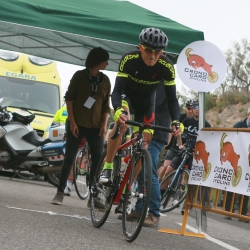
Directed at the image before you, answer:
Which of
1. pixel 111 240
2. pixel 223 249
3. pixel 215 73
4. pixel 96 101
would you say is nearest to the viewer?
pixel 111 240

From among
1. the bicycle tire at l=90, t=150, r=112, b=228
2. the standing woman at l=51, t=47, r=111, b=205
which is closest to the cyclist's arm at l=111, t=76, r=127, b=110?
the bicycle tire at l=90, t=150, r=112, b=228

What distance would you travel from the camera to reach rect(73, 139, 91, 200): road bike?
13198 mm

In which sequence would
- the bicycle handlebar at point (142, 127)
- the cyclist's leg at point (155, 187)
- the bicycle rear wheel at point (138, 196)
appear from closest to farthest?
1. the bicycle rear wheel at point (138, 196)
2. the bicycle handlebar at point (142, 127)
3. the cyclist's leg at point (155, 187)

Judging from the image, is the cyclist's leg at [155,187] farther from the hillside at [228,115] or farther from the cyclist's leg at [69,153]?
the hillside at [228,115]

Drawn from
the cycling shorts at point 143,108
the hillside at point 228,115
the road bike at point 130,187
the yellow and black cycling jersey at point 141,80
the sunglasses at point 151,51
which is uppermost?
the hillside at point 228,115

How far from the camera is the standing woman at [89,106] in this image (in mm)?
10797

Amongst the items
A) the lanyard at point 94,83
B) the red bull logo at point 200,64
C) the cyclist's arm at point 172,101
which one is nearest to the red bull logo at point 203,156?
the cyclist's arm at point 172,101

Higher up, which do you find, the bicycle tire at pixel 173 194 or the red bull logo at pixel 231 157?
the red bull logo at pixel 231 157

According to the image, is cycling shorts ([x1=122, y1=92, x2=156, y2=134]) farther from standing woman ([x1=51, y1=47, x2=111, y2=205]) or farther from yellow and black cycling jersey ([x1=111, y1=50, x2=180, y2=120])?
standing woman ([x1=51, y1=47, x2=111, y2=205])

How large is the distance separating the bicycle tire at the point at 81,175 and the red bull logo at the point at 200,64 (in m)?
3.74

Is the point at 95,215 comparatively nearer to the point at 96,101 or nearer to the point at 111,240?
the point at 111,240

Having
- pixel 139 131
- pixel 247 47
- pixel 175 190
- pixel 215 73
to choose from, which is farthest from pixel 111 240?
Result: pixel 247 47

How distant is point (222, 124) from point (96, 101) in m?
40.0

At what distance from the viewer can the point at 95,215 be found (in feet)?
29.7
